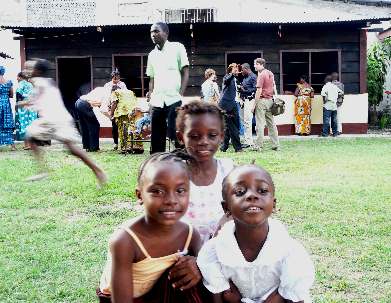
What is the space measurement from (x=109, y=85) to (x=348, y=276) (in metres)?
8.63

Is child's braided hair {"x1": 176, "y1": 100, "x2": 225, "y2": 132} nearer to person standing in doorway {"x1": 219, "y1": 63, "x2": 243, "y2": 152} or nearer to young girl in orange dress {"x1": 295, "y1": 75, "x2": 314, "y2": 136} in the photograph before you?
person standing in doorway {"x1": 219, "y1": 63, "x2": 243, "y2": 152}

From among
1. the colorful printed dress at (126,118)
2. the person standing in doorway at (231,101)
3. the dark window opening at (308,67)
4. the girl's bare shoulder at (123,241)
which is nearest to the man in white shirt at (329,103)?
the dark window opening at (308,67)

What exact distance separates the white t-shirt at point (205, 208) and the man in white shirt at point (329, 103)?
1224cm

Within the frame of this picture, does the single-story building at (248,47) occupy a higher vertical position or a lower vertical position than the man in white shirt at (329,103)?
higher

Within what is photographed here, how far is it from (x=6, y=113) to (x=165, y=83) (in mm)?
6519

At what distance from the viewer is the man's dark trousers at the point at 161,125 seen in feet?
23.0

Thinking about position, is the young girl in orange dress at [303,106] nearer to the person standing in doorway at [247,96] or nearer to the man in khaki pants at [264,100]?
the person standing in doorway at [247,96]

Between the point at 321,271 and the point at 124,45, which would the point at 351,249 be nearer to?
the point at 321,271

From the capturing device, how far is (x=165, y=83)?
7.12m

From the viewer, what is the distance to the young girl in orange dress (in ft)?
50.5

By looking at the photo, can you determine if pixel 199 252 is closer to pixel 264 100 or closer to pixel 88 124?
pixel 264 100

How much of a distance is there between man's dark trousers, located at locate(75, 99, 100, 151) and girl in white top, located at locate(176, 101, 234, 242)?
8.87m

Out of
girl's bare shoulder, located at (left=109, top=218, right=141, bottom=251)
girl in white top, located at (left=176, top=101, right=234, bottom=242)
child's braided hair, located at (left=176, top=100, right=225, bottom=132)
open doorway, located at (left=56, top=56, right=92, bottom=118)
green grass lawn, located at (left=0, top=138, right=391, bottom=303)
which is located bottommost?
green grass lawn, located at (left=0, top=138, right=391, bottom=303)

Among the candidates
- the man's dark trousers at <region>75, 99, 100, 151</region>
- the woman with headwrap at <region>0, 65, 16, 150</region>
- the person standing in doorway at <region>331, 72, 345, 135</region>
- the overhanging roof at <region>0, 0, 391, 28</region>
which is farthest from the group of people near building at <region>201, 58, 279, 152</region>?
the overhanging roof at <region>0, 0, 391, 28</region>
